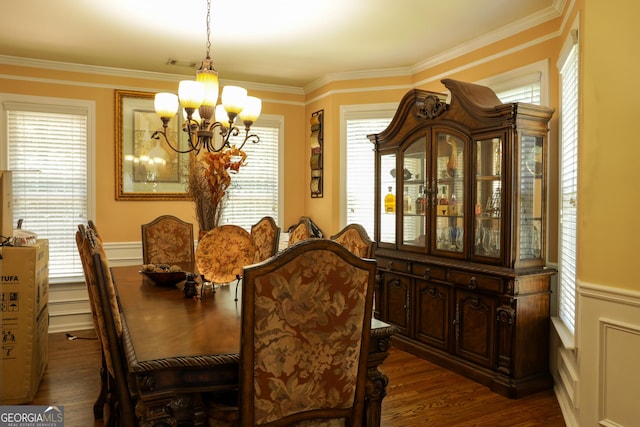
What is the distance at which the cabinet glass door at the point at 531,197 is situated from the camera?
10.6 ft

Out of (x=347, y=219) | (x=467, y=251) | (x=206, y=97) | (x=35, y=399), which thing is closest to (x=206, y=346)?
(x=206, y=97)

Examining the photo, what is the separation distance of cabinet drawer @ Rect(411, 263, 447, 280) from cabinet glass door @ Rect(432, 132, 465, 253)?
18 centimetres

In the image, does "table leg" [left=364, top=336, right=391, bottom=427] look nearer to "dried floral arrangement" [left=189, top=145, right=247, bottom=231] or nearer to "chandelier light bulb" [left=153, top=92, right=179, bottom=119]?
"dried floral arrangement" [left=189, top=145, right=247, bottom=231]

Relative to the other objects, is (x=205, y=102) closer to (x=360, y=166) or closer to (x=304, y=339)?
(x=304, y=339)

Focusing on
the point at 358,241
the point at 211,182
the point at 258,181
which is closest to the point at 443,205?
the point at 358,241

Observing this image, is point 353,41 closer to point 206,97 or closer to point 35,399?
point 206,97

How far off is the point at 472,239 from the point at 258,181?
2.89 metres

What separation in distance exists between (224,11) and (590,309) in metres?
3.05

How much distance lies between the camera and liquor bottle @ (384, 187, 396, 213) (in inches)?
170

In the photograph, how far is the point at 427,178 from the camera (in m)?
3.85

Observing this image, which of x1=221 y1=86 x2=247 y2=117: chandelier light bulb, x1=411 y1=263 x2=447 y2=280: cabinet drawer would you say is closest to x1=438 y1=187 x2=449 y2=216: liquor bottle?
x1=411 y1=263 x2=447 y2=280: cabinet drawer

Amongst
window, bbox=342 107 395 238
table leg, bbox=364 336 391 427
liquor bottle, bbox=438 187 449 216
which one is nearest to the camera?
table leg, bbox=364 336 391 427

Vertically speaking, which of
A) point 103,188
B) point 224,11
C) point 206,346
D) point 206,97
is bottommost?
point 206,346

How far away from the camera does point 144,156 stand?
5008 millimetres
